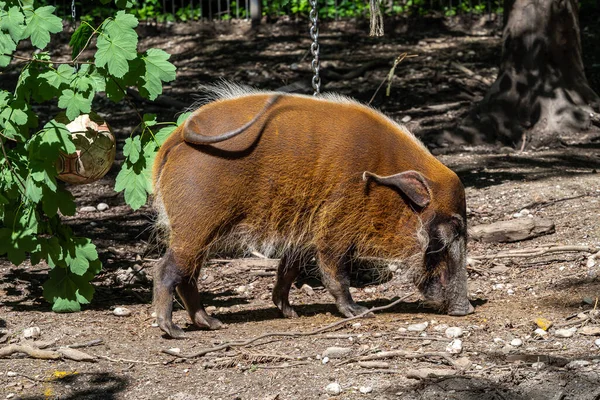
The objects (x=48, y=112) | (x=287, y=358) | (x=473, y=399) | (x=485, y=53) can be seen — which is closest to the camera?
(x=473, y=399)

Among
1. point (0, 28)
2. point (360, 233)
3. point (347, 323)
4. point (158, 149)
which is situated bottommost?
point (347, 323)

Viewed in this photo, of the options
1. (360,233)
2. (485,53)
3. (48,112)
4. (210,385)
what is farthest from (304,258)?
(485,53)

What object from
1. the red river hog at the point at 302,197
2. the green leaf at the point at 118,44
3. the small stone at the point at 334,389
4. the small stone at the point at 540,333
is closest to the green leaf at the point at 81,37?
the green leaf at the point at 118,44

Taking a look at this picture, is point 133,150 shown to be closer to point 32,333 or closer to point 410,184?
point 32,333

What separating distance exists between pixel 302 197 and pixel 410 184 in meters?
0.64

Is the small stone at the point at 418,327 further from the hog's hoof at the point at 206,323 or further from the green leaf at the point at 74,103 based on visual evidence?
the green leaf at the point at 74,103

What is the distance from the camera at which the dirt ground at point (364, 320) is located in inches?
155

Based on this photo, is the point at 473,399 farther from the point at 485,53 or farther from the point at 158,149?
the point at 485,53

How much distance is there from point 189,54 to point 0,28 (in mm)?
7523

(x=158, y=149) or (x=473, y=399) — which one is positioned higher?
→ (x=158, y=149)

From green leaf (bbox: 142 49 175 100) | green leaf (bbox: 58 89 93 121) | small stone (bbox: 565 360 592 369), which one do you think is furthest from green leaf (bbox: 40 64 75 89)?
small stone (bbox: 565 360 592 369)

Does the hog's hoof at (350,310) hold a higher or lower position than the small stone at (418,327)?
lower

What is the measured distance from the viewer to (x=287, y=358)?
431 centimetres

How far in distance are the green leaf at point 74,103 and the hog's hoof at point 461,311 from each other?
2.37 meters
